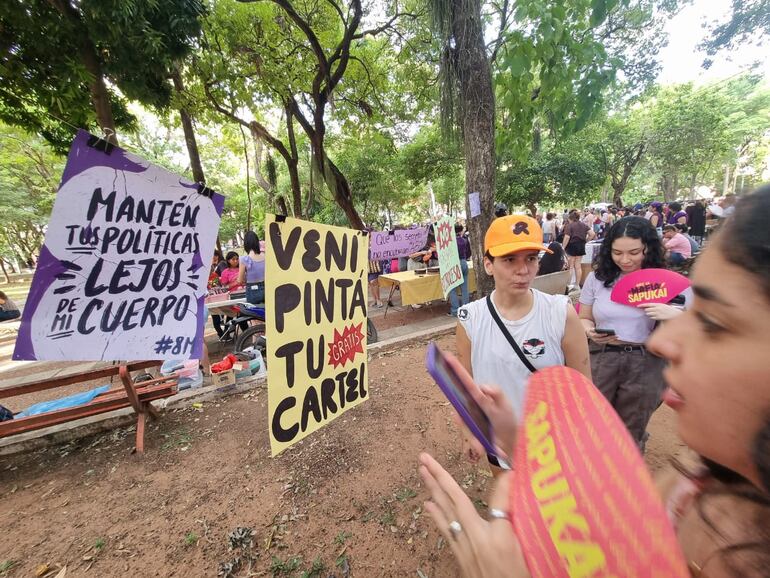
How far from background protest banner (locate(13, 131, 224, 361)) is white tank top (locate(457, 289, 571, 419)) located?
6.60 feet

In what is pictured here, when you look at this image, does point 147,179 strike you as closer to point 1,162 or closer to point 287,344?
point 287,344


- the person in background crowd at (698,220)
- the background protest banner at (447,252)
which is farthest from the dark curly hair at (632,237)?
the person in background crowd at (698,220)

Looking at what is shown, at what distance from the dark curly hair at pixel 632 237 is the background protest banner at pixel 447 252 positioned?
3.26 meters

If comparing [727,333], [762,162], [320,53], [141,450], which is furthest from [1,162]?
[762,162]

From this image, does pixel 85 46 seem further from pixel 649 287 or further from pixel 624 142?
pixel 624 142

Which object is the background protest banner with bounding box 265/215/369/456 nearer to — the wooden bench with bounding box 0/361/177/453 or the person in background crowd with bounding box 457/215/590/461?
the person in background crowd with bounding box 457/215/590/461

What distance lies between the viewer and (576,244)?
25.4ft

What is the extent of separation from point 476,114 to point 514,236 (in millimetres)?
3286

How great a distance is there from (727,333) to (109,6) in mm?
5665

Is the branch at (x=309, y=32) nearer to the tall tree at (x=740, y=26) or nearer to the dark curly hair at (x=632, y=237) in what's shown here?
the dark curly hair at (x=632, y=237)

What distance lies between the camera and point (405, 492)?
2.30 meters

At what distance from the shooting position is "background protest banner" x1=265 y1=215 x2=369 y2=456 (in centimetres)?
149

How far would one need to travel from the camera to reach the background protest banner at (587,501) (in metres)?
0.44

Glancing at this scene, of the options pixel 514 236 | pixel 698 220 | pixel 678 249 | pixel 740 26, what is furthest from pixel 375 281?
pixel 740 26
